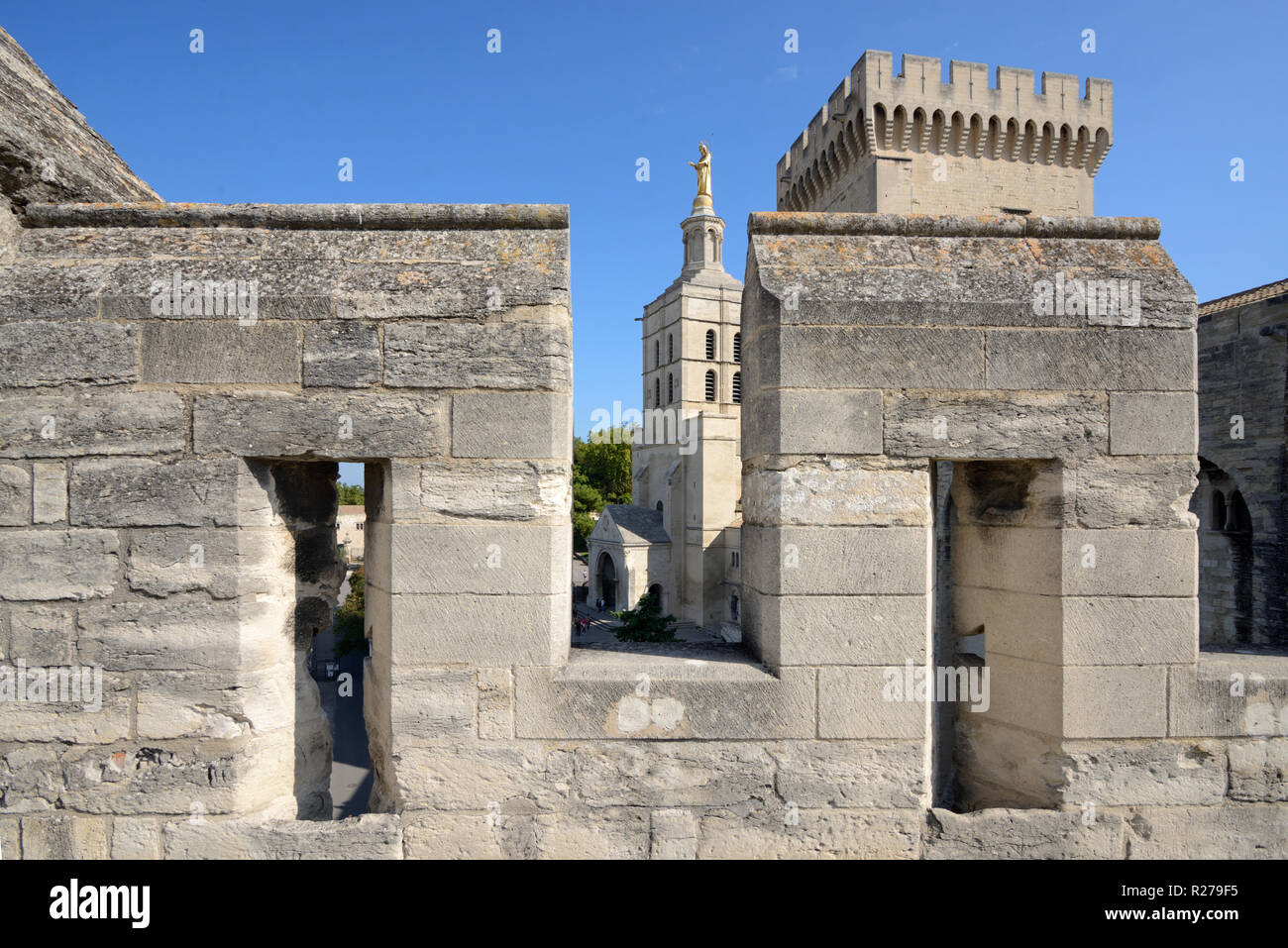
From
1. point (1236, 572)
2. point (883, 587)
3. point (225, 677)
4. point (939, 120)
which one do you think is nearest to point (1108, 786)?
point (883, 587)

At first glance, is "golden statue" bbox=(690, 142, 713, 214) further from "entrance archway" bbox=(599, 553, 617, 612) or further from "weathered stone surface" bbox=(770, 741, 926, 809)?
"weathered stone surface" bbox=(770, 741, 926, 809)

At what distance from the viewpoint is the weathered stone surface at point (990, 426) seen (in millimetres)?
3205

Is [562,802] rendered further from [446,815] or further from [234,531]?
[234,531]

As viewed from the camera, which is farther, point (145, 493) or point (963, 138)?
point (963, 138)

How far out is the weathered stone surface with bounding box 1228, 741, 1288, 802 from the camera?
127 inches

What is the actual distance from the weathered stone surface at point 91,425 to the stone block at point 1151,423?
4.33m

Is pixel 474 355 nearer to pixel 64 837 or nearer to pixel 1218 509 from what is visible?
pixel 64 837

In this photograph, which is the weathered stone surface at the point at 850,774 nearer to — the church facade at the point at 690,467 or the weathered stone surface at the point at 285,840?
the weathered stone surface at the point at 285,840

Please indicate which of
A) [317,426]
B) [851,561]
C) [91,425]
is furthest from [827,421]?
[91,425]

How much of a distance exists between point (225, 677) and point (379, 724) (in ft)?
2.40

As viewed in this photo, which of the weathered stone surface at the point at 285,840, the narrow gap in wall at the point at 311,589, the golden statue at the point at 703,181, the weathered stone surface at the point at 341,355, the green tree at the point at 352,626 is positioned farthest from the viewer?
the golden statue at the point at 703,181

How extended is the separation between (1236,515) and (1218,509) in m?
0.35

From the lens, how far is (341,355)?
317 cm

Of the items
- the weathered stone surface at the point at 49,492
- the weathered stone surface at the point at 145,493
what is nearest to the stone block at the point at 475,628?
the weathered stone surface at the point at 145,493
